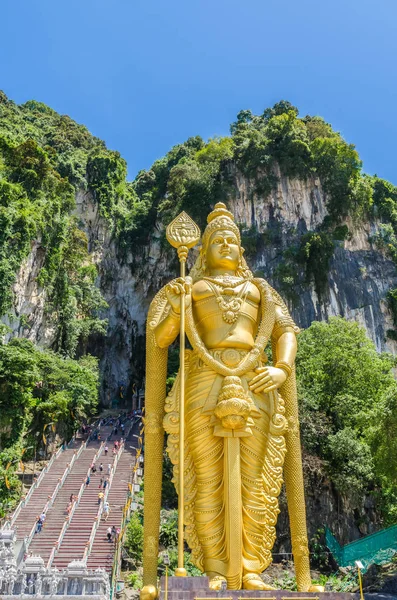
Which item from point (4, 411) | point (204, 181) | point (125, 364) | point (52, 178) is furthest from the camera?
point (125, 364)

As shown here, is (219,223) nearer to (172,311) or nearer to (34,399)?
(172,311)

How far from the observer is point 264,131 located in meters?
26.9

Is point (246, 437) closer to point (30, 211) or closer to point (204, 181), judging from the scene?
point (30, 211)

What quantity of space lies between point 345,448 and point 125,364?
56.4 feet

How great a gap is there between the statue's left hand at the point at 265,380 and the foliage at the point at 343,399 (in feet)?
20.6

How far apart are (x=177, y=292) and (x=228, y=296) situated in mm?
539

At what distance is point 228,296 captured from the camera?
5887mm

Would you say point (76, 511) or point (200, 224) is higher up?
point (200, 224)

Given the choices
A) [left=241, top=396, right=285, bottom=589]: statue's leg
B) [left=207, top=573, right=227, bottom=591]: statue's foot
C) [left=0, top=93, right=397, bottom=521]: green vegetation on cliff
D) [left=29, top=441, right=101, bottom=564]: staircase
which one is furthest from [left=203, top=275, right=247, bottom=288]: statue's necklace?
[left=29, top=441, right=101, bottom=564]: staircase

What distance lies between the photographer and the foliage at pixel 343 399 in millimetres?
13531

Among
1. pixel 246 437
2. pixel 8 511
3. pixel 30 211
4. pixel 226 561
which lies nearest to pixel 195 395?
pixel 246 437

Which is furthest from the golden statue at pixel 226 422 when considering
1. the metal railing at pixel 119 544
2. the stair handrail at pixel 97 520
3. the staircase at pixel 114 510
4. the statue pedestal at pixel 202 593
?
the staircase at pixel 114 510

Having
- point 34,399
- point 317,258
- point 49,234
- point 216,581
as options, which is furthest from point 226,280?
point 317,258

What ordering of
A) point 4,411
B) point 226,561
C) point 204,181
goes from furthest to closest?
point 204,181
point 4,411
point 226,561
